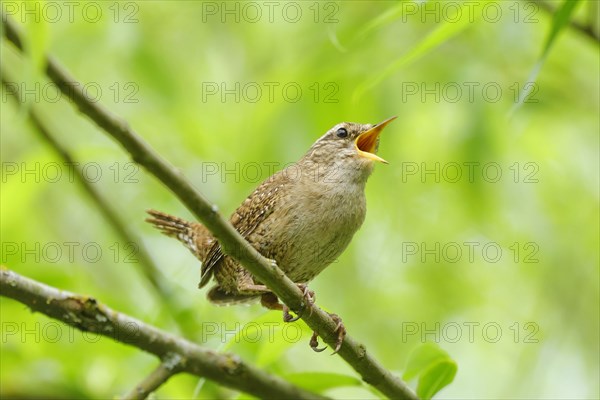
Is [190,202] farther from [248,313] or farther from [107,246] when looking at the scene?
[107,246]

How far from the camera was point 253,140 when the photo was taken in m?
3.74

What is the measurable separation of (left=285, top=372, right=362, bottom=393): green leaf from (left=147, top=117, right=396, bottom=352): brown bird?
0.45 meters

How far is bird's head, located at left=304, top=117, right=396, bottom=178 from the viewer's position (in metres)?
4.26

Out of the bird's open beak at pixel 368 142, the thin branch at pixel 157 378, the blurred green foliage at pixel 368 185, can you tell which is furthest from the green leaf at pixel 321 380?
the bird's open beak at pixel 368 142

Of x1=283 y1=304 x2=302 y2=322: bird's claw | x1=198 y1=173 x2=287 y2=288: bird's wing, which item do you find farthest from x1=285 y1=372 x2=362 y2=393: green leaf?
x1=198 y1=173 x2=287 y2=288: bird's wing

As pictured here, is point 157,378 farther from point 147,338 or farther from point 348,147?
point 348,147

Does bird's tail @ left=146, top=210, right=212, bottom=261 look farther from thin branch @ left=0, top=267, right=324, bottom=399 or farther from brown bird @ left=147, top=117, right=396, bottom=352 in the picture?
thin branch @ left=0, top=267, right=324, bottom=399

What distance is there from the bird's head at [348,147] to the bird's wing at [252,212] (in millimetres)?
274

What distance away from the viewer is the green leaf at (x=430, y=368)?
2.97 metres

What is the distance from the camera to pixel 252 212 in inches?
167

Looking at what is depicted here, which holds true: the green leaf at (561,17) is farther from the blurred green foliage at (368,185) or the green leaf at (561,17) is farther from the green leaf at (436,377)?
the green leaf at (436,377)

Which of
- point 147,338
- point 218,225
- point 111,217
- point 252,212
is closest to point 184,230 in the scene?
point 111,217

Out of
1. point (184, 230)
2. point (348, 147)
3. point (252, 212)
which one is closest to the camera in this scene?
point (252, 212)

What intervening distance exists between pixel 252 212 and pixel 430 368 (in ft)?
4.99
